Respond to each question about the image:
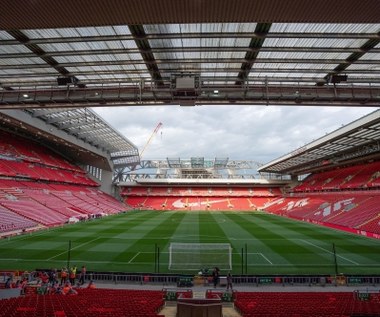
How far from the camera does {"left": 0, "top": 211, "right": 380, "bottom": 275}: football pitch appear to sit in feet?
68.9

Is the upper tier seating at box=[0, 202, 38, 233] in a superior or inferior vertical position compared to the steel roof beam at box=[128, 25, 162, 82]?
inferior

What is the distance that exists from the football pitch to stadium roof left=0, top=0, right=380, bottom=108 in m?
9.88

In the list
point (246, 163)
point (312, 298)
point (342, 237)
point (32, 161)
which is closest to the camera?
point (312, 298)

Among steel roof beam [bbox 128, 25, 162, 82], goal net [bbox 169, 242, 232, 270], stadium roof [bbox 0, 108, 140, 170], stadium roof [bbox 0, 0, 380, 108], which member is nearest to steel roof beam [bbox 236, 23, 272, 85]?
stadium roof [bbox 0, 0, 380, 108]

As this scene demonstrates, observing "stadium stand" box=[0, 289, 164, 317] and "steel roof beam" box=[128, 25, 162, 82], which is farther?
"steel roof beam" box=[128, 25, 162, 82]

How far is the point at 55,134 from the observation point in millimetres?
45844

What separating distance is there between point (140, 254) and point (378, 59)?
20.7 meters

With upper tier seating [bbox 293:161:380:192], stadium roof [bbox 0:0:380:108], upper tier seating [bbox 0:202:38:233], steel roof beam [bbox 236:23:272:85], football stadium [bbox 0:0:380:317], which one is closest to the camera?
stadium roof [bbox 0:0:380:108]

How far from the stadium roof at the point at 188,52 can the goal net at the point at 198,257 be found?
12026 mm

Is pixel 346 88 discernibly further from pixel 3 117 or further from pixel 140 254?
pixel 3 117

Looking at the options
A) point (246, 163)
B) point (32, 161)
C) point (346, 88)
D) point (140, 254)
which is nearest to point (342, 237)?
point (140, 254)

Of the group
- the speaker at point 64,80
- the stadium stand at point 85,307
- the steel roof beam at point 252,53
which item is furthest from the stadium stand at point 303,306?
the speaker at point 64,80

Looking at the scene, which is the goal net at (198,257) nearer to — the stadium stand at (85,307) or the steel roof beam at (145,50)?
the stadium stand at (85,307)

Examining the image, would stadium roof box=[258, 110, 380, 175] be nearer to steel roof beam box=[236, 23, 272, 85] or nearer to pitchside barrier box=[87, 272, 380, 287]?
pitchside barrier box=[87, 272, 380, 287]
